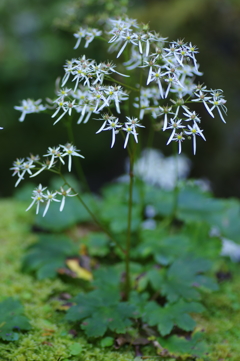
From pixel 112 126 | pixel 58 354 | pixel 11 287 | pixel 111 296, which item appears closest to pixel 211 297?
pixel 111 296

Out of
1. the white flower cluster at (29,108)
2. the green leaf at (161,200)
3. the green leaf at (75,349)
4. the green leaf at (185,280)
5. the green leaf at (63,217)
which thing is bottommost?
the green leaf at (75,349)

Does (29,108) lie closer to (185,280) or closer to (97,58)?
(185,280)

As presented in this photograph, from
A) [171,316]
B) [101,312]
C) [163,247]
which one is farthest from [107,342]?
[163,247]

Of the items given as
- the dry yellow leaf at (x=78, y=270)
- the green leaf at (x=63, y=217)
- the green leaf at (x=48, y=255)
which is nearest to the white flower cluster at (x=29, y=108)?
the green leaf at (x=48, y=255)

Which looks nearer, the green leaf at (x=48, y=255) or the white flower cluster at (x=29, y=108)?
the white flower cluster at (x=29, y=108)

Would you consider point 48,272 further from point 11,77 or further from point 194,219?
point 11,77

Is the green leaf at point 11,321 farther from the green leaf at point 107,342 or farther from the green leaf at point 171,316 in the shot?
the green leaf at point 171,316
